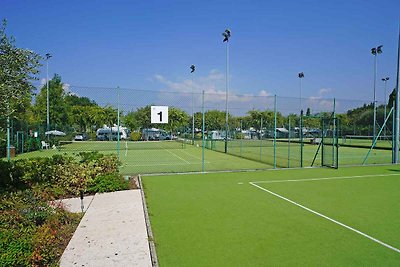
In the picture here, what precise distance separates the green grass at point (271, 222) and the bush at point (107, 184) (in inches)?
32.0

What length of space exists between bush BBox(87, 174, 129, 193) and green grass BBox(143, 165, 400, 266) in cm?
81

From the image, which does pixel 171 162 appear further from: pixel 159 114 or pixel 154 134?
pixel 154 134

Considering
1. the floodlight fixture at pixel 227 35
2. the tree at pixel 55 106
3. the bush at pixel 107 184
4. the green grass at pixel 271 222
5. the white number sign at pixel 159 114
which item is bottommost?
the green grass at pixel 271 222

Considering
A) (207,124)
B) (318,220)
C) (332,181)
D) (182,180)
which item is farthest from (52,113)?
(318,220)

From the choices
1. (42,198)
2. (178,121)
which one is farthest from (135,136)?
(42,198)

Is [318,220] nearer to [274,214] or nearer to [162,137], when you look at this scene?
[274,214]

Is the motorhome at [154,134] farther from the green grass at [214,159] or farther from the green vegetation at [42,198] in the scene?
the green vegetation at [42,198]

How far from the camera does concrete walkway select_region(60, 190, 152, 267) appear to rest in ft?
14.9

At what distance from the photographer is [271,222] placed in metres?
6.59

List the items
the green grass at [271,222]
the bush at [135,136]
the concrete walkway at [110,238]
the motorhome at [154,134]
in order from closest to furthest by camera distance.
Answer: the concrete walkway at [110,238]
the green grass at [271,222]
the bush at [135,136]
the motorhome at [154,134]

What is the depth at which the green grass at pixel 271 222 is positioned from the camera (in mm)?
4840

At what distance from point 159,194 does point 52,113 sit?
34.8 meters

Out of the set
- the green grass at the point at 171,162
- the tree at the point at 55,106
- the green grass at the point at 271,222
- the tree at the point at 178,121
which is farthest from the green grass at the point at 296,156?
the tree at the point at 55,106

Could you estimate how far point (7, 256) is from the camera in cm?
379
